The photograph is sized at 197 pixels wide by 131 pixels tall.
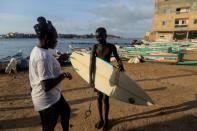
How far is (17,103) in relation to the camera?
711 cm

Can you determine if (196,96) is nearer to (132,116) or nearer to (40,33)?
(132,116)

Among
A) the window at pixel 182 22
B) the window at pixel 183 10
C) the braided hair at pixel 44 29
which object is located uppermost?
the window at pixel 183 10

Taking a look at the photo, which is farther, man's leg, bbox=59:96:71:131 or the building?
the building

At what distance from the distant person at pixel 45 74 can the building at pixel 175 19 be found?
40596 mm

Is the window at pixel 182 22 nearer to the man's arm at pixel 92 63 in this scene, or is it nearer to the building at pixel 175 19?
the building at pixel 175 19

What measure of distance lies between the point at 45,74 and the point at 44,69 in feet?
0.23

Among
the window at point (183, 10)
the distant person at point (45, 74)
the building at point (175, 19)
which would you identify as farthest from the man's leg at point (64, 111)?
the window at point (183, 10)

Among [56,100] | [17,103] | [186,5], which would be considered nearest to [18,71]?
[17,103]

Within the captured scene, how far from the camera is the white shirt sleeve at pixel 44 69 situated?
296 centimetres

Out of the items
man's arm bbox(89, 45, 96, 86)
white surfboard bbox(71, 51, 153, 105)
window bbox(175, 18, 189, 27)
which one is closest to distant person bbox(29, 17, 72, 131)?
man's arm bbox(89, 45, 96, 86)

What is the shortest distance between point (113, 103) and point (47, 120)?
3.88m

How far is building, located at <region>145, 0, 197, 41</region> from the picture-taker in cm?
4222

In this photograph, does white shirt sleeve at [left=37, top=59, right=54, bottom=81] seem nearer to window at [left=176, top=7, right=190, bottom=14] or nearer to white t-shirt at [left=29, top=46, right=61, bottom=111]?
white t-shirt at [left=29, top=46, right=61, bottom=111]

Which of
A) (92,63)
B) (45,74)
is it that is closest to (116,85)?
(92,63)
